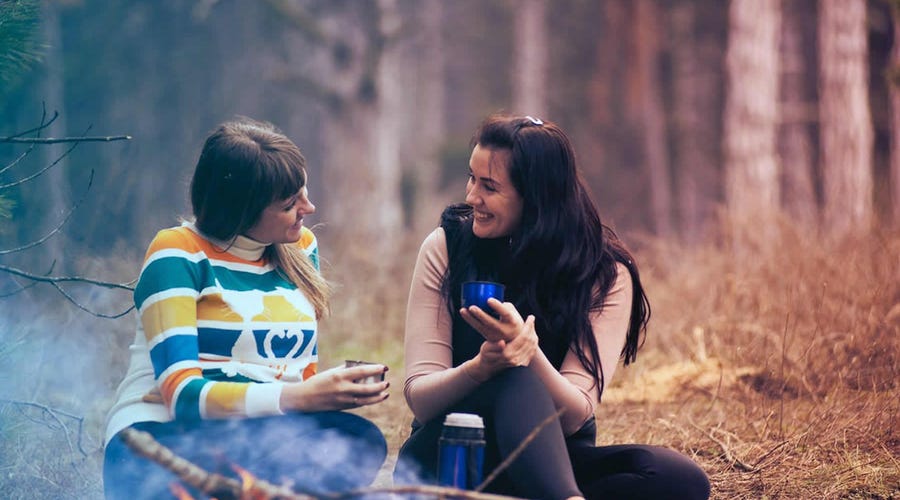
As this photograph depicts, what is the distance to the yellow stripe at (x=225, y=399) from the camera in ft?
8.11

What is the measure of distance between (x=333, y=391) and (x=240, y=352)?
0.34m

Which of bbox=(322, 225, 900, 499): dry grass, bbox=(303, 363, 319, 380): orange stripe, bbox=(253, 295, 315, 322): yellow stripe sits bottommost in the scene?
bbox=(322, 225, 900, 499): dry grass

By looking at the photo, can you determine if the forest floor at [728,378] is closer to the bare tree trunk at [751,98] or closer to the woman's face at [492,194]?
the woman's face at [492,194]

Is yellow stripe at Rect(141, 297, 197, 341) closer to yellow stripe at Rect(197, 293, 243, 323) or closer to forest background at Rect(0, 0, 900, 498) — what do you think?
yellow stripe at Rect(197, 293, 243, 323)

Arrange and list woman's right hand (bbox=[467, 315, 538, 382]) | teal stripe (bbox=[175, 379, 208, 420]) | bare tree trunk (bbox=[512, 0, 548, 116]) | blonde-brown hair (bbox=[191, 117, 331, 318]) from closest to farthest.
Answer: teal stripe (bbox=[175, 379, 208, 420]) < woman's right hand (bbox=[467, 315, 538, 382]) < blonde-brown hair (bbox=[191, 117, 331, 318]) < bare tree trunk (bbox=[512, 0, 548, 116])

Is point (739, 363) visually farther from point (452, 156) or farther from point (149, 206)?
point (452, 156)

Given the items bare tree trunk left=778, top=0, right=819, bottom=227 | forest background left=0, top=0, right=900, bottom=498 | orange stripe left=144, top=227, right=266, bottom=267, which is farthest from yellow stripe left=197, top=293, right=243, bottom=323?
bare tree trunk left=778, top=0, right=819, bottom=227

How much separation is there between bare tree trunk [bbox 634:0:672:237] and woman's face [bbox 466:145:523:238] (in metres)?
11.1

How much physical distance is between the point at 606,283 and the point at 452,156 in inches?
773

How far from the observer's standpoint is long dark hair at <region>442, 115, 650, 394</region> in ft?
9.68

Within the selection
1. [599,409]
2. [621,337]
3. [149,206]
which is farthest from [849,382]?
[149,206]

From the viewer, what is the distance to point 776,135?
11719 mm

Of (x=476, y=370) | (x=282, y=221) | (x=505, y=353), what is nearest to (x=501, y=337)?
(x=505, y=353)

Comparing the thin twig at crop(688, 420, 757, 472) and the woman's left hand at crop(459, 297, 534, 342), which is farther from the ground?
the woman's left hand at crop(459, 297, 534, 342)
